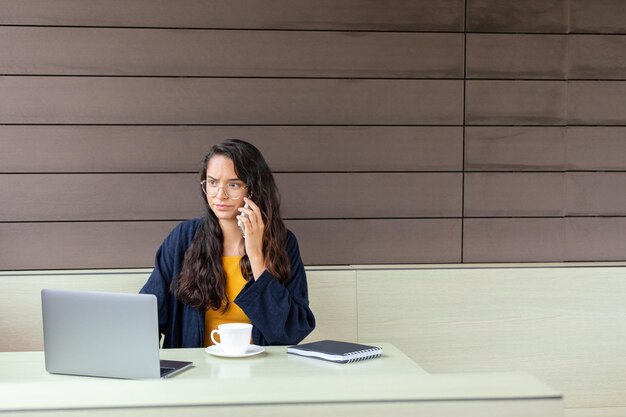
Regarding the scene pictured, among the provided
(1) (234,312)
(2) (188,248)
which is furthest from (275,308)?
(2) (188,248)

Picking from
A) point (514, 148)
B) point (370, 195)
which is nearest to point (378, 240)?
point (370, 195)

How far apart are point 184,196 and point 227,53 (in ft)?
2.18

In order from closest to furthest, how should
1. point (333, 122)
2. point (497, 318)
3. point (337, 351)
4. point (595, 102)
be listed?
1. point (337, 351)
2. point (497, 318)
3. point (333, 122)
4. point (595, 102)

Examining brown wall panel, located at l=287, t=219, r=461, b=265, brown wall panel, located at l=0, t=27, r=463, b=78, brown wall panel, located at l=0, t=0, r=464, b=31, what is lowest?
brown wall panel, located at l=287, t=219, r=461, b=265

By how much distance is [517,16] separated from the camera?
3.51 meters

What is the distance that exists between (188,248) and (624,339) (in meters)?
1.97

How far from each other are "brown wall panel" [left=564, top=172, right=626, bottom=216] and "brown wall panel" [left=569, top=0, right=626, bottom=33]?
2.21ft

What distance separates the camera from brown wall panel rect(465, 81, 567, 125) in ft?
11.5

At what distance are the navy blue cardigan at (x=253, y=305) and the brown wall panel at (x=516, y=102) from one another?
125cm

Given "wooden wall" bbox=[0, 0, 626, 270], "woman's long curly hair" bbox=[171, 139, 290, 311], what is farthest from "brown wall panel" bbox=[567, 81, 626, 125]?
"woman's long curly hair" bbox=[171, 139, 290, 311]

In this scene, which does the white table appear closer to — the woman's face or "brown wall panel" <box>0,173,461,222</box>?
the woman's face

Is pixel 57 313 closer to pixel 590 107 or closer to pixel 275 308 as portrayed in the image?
pixel 275 308

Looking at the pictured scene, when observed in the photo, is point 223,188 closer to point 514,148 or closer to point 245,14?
point 245,14

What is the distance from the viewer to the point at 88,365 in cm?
188
